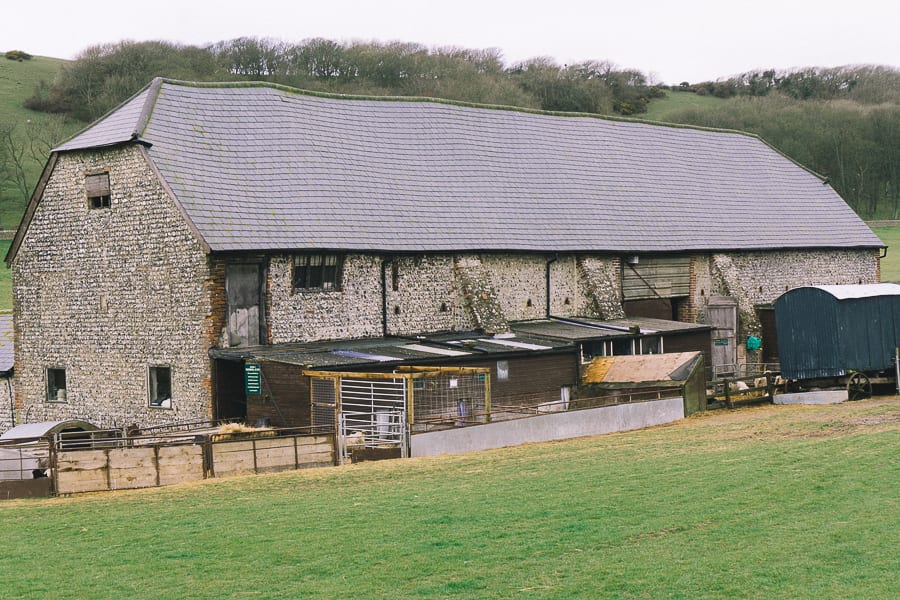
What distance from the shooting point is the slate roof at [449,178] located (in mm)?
29328

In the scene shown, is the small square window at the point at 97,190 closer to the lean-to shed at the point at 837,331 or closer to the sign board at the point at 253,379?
the sign board at the point at 253,379

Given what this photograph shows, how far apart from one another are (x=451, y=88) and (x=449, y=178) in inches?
2359

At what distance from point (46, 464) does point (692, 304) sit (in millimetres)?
25269

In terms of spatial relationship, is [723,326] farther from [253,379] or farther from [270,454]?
[270,454]

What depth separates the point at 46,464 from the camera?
2117 cm

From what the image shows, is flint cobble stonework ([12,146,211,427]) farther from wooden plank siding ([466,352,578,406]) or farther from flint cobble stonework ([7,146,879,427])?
wooden plank siding ([466,352,578,406])

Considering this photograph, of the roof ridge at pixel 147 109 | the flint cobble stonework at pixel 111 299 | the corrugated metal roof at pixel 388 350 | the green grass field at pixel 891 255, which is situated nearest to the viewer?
the corrugated metal roof at pixel 388 350

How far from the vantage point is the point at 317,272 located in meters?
29.3

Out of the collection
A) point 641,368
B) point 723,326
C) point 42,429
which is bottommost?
point 42,429

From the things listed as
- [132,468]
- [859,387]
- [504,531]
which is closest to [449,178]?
[859,387]

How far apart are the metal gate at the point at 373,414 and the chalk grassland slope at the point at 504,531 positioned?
2.07m

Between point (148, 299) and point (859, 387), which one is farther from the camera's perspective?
point (859, 387)

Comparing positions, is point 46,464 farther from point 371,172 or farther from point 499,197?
point 499,197

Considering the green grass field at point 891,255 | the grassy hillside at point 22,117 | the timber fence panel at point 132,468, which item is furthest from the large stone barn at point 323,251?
the grassy hillside at point 22,117
